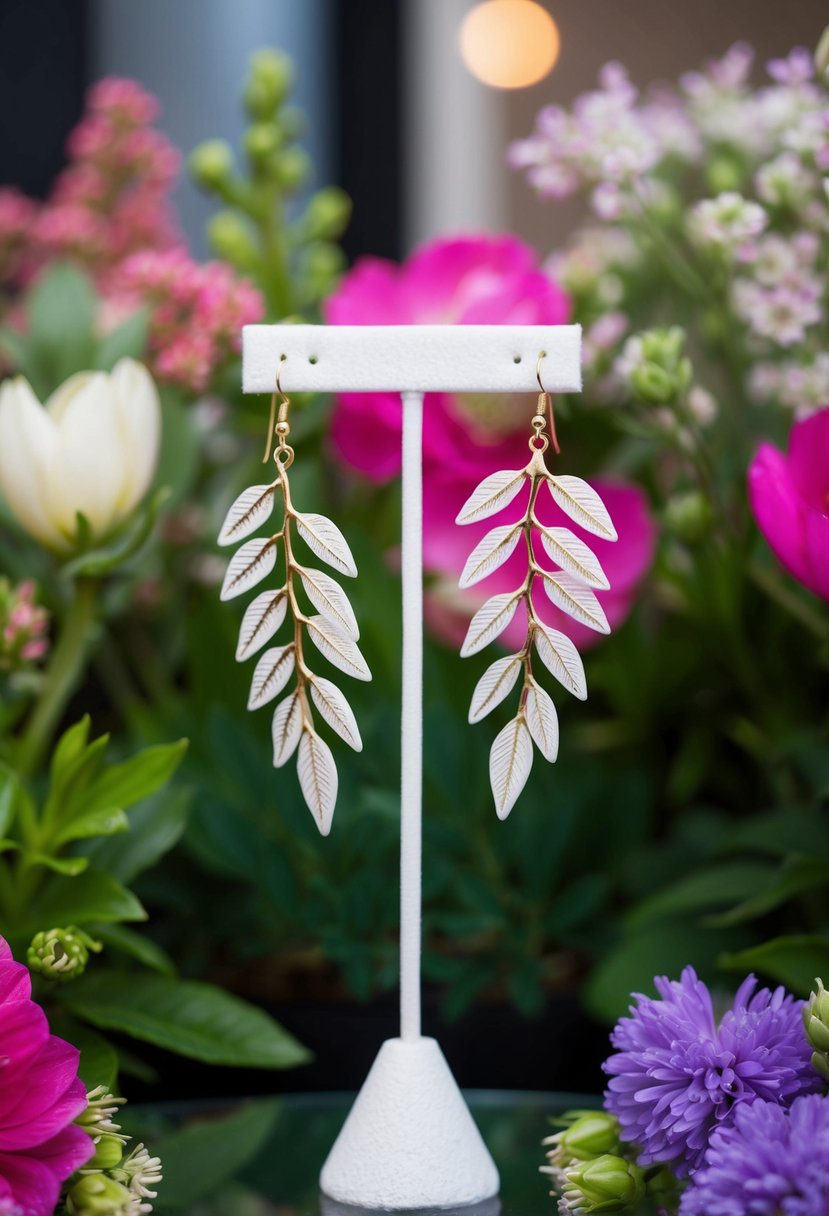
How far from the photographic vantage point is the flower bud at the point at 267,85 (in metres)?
0.53

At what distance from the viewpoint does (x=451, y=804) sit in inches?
18.0

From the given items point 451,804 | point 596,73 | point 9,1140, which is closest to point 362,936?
point 451,804

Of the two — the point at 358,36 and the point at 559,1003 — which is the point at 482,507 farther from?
the point at 358,36

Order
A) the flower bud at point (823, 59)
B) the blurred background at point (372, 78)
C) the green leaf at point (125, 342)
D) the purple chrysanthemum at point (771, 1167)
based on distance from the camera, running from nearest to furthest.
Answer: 1. the purple chrysanthemum at point (771, 1167)
2. the flower bud at point (823, 59)
3. the green leaf at point (125, 342)
4. the blurred background at point (372, 78)

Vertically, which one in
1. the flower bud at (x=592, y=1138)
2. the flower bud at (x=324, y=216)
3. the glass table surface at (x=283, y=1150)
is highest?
the flower bud at (x=324, y=216)

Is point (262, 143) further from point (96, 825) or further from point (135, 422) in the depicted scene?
point (96, 825)

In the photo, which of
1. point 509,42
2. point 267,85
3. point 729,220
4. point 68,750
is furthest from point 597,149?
point 509,42

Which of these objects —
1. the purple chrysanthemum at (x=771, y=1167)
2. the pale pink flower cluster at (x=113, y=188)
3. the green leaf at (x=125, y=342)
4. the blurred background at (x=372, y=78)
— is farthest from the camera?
the blurred background at (x=372, y=78)

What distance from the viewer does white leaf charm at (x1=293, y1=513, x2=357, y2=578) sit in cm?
33

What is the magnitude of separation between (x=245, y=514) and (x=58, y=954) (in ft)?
0.41

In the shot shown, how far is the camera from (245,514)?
13.2 inches

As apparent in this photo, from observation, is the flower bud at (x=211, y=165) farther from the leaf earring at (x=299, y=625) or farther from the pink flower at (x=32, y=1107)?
the pink flower at (x=32, y=1107)

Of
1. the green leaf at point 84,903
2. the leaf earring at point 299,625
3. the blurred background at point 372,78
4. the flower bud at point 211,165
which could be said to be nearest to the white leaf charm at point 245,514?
the leaf earring at point 299,625

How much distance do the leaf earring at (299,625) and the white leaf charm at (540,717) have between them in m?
0.04
